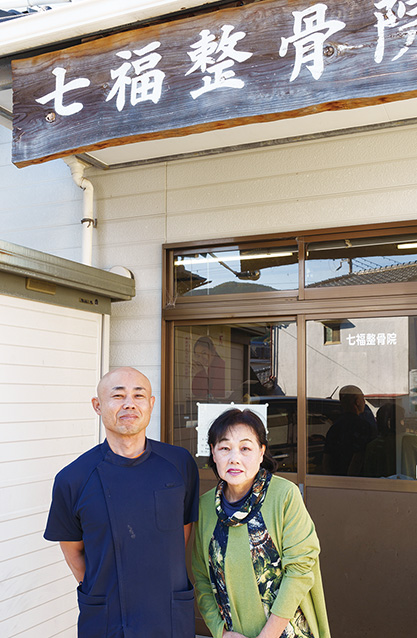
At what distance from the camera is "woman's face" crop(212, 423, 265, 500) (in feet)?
7.18

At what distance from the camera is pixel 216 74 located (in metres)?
2.63

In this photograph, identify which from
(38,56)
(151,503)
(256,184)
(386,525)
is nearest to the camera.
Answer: (151,503)

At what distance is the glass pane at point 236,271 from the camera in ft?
14.1

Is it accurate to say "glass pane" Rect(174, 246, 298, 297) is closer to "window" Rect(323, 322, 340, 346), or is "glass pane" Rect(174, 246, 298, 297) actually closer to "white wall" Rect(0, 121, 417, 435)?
"white wall" Rect(0, 121, 417, 435)

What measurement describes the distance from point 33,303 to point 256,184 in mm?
1724

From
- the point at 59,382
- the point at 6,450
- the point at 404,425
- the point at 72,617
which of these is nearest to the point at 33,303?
the point at 59,382

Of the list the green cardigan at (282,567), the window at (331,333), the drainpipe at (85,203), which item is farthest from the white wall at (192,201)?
the green cardigan at (282,567)

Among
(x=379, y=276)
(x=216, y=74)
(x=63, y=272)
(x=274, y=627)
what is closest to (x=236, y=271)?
(x=379, y=276)

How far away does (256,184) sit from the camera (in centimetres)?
437

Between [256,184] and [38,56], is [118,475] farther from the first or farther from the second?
[256,184]

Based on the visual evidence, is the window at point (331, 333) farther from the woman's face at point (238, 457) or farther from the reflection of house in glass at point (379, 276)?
the woman's face at point (238, 457)

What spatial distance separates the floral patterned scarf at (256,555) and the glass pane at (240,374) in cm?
193

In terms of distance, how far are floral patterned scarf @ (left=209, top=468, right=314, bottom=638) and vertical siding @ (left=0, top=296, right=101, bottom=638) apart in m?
1.73

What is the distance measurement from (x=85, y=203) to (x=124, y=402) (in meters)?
2.76
